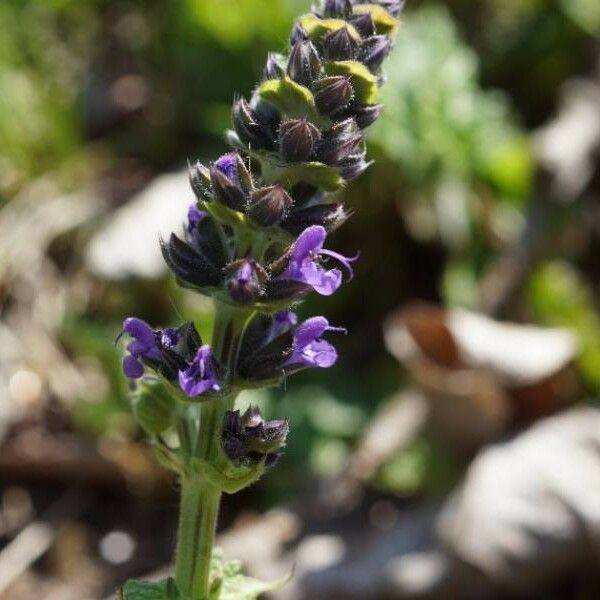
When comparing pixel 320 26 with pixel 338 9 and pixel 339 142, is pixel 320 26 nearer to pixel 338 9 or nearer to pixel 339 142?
pixel 338 9

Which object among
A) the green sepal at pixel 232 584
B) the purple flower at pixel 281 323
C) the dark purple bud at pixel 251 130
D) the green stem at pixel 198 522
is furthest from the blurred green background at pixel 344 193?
the dark purple bud at pixel 251 130

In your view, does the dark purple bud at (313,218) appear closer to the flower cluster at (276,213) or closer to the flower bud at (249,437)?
the flower cluster at (276,213)

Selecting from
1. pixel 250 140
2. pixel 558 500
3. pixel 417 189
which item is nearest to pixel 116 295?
pixel 417 189

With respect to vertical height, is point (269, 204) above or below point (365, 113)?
below

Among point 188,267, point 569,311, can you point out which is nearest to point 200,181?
point 188,267

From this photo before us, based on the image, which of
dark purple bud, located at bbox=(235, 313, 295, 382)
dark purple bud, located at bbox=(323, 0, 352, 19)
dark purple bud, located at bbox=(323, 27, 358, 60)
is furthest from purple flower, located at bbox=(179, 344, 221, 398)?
dark purple bud, located at bbox=(323, 0, 352, 19)

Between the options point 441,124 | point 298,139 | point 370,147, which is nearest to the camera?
point 298,139

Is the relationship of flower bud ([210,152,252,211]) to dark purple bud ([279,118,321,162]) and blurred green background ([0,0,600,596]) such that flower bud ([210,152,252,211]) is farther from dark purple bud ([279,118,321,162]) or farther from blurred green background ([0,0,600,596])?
blurred green background ([0,0,600,596])
